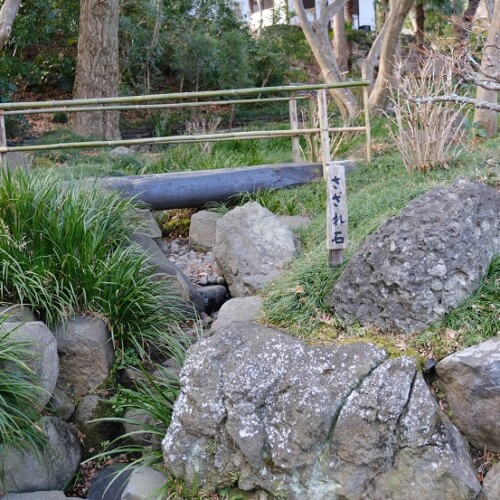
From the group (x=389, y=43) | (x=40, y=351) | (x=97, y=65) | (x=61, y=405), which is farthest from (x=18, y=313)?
(x=389, y=43)

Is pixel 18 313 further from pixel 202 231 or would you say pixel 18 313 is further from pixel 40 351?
pixel 202 231

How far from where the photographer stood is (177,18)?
1722 cm

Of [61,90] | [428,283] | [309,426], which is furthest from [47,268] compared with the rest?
[61,90]

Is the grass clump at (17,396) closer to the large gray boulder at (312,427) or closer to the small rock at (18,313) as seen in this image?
the small rock at (18,313)

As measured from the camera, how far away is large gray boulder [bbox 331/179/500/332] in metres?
4.68

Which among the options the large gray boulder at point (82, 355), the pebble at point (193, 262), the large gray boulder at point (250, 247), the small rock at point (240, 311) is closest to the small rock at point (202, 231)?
the pebble at point (193, 262)

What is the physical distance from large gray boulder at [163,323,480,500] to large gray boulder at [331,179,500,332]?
1.10 feet

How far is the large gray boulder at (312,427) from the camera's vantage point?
4258 mm

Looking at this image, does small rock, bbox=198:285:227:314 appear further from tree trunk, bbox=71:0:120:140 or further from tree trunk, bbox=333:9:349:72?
tree trunk, bbox=333:9:349:72

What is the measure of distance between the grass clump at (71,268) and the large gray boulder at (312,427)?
1118mm

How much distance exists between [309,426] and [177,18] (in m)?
14.4

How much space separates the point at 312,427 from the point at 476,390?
0.94 m

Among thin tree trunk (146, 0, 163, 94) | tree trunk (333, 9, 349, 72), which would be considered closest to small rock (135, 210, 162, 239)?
thin tree trunk (146, 0, 163, 94)

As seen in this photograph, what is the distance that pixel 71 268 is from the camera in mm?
5613
